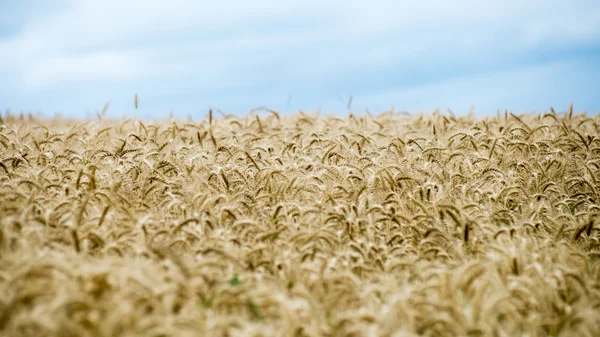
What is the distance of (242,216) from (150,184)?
1183mm

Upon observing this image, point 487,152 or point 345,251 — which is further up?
point 487,152

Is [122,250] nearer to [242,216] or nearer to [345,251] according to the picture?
[242,216]

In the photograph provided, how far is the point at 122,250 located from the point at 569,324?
122 inches

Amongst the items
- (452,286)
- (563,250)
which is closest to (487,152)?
(563,250)

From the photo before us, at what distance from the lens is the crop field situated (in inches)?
109

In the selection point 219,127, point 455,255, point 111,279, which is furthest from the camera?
point 219,127

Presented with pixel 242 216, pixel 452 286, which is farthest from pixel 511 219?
pixel 242 216

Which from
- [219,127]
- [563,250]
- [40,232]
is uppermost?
[219,127]

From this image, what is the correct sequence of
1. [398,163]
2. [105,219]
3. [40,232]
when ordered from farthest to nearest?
1. [398,163]
2. [105,219]
3. [40,232]

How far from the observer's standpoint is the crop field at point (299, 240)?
9.11 feet

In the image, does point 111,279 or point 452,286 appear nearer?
point 111,279

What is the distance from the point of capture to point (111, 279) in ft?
9.25

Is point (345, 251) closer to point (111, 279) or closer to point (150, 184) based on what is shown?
point (111, 279)

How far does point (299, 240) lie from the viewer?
12.5 ft
